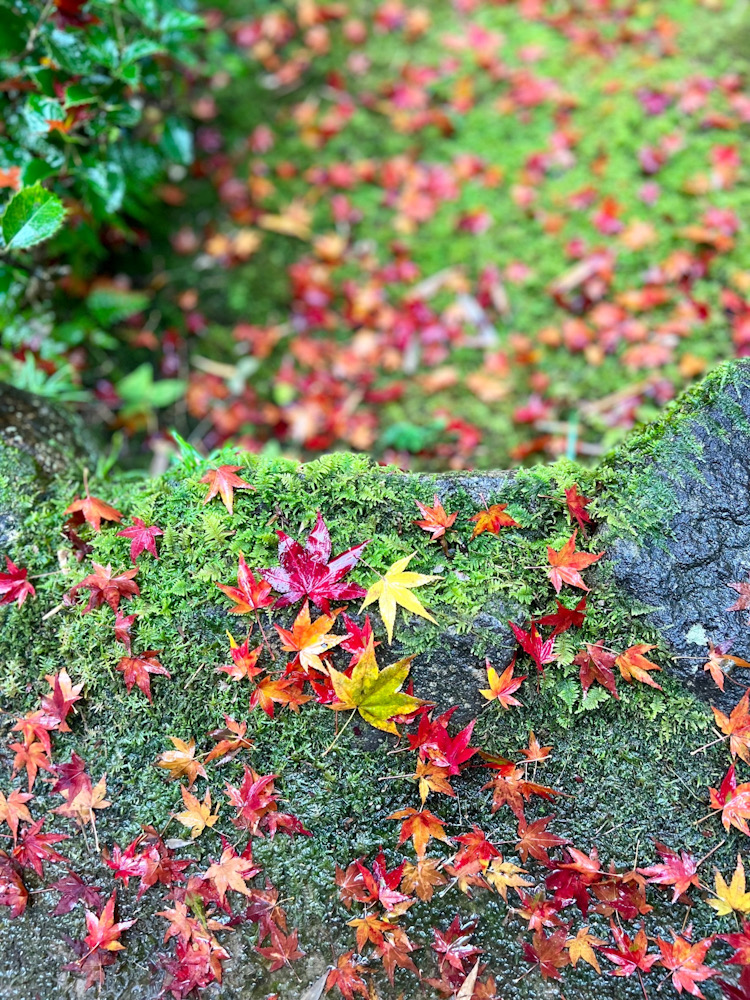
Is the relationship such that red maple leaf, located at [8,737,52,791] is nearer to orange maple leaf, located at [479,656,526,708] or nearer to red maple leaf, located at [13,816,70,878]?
red maple leaf, located at [13,816,70,878]

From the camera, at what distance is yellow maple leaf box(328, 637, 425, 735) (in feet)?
5.79

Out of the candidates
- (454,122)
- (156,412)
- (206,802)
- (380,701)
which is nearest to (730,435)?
(380,701)

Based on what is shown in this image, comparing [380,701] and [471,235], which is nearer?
[380,701]

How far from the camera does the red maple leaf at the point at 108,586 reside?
194 cm

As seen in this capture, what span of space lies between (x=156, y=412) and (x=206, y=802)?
254 cm

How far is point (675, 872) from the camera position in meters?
1.77

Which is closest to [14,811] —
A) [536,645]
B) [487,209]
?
[536,645]

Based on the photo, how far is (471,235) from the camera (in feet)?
13.7

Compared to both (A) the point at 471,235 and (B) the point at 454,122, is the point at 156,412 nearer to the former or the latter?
(A) the point at 471,235

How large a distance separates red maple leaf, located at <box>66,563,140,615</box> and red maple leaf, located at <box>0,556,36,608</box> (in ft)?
0.51

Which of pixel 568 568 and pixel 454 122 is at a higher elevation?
pixel 454 122

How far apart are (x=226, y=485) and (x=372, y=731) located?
2.59 ft

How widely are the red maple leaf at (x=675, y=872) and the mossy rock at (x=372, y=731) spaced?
0.03 metres

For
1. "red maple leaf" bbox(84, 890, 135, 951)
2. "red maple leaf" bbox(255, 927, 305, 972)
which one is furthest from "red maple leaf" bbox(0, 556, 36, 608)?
"red maple leaf" bbox(255, 927, 305, 972)
